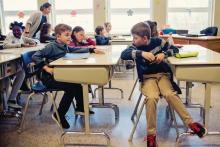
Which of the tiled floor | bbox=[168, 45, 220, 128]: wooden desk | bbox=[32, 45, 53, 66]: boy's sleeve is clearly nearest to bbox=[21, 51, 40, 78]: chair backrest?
bbox=[32, 45, 53, 66]: boy's sleeve

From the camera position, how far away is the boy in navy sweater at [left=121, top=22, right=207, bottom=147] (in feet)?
7.07

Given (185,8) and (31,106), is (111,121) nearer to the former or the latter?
(31,106)

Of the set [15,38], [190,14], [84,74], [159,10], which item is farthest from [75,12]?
Answer: [84,74]

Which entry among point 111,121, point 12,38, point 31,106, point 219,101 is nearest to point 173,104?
point 111,121

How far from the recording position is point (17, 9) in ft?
23.6

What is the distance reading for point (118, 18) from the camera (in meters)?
7.02

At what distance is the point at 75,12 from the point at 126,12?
4.26 feet

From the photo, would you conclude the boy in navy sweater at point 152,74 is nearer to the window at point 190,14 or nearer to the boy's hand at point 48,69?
the boy's hand at point 48,69

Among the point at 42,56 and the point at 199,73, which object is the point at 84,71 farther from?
the point at 199,73

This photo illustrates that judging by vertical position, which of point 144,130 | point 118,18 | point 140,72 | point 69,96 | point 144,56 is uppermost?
point 118,18

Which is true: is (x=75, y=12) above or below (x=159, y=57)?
above

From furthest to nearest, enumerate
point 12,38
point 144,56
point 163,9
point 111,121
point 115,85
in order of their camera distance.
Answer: point 163,9
point 115,85
point 12,38
point 111,121
point 144,56

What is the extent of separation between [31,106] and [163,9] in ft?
14.1

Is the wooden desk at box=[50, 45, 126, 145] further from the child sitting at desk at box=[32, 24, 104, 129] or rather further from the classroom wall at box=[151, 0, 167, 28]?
the classroom wall at box=[151, 0, 167, 28]
